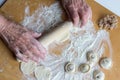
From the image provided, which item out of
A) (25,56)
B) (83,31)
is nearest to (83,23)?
(83,31)

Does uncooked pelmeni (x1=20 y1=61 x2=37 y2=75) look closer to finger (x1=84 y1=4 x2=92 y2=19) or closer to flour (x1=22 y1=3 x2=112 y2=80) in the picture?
flour (x1=22 y1=3 x2=112 y2=80)

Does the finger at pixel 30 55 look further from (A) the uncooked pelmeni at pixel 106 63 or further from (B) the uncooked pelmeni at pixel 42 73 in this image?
(A) the uncooked pelmeni at pixel 106 63

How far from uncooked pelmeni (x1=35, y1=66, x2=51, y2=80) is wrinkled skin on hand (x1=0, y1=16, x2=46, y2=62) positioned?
4 centimetres

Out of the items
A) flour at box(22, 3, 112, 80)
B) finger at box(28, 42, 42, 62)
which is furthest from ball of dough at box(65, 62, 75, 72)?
finger at box(28, 42, 42, 62)

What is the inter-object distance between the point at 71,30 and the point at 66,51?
0.30 ft

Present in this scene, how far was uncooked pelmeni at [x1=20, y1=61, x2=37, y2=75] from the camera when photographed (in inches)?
41.3

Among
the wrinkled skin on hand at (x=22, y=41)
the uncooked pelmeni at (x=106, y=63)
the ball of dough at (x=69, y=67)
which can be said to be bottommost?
the uncooked pelmeni at (x=106, y=63)

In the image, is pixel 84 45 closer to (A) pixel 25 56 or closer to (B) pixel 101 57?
(B) pixel 101 57

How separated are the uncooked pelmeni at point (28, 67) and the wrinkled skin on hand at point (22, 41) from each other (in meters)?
0.02

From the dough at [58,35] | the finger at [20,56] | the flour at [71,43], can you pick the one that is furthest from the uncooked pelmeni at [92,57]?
the finger at [20,56]

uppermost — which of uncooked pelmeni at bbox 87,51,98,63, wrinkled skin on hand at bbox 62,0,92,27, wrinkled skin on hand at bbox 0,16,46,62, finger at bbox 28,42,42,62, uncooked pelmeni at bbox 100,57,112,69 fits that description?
wrinkled skin on hand at bbox 0,16,46,62

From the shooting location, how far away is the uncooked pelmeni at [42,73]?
1047mm

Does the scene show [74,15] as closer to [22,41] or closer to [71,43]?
[71,43]

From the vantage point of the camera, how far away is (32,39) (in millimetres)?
1059
